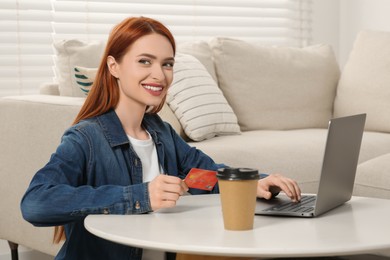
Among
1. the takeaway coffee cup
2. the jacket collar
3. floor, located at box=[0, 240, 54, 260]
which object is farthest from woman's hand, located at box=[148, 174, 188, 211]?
floor, located at box=[0, 240, 54, 260]

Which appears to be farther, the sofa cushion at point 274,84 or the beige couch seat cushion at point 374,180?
the sofa cushion at point 274,84

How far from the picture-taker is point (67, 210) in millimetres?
1404

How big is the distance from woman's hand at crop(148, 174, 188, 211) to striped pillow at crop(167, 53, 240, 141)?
1446mm

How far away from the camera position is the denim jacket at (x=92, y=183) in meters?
1.40

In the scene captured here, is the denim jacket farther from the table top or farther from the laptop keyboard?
the laptop keyboard

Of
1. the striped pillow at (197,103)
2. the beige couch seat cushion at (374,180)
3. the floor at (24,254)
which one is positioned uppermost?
the striped pillow at (197,103)

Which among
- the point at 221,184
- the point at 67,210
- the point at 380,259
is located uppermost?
the point at 221,184

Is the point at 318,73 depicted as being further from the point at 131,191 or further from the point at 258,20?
the point at 131,191

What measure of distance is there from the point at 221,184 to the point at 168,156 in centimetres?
58

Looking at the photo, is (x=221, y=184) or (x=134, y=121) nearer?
(x=221, y=184)

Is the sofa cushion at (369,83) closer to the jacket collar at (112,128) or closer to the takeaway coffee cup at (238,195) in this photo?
the jacket collar at (112,128)

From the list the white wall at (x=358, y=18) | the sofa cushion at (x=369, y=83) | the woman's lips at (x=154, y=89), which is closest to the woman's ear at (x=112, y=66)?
the woman's lips at (x=154, y=89)

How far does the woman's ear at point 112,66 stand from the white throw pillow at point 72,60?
118 cm

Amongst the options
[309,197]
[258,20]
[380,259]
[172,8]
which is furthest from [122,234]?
[258,20]
